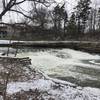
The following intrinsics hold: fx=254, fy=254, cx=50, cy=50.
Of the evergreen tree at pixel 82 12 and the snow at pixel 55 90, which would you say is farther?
the evergreen tree at pixel 82 12

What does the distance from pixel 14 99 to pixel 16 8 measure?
3428mm

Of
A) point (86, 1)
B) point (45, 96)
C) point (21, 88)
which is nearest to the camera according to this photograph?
point (45, 96)

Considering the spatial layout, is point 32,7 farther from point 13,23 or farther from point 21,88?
point 21,88

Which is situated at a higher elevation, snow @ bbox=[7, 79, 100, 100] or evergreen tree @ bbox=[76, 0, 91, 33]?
evergreen tree @ bbox=[76, 0, 91, 33]

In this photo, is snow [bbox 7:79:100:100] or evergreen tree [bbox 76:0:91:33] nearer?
snow [bbox 7:79:100:100]

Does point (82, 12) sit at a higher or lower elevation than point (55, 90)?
higher

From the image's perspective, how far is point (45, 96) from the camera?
7164mm

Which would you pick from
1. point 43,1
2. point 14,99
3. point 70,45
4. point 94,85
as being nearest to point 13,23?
point 14,99

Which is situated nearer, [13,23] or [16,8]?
[13,23]

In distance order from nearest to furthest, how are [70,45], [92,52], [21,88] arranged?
[21,88] → [92,52] → [70,45]

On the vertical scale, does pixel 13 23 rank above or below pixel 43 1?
below

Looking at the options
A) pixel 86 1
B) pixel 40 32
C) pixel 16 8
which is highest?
pixel 86 1

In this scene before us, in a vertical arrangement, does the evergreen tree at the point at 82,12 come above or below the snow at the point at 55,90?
above

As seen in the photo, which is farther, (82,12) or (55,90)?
(82,12)
